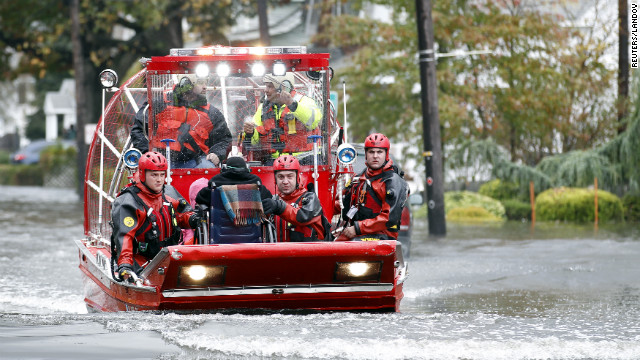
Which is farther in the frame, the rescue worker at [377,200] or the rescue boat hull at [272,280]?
the rescue worker at [377,200]

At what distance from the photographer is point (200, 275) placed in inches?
360

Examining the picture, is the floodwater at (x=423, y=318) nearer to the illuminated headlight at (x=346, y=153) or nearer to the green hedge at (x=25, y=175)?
the illuminated headlight at (x=346, y=153)

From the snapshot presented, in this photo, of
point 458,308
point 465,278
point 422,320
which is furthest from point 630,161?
point 422,320

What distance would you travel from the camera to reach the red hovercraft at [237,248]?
9.10m

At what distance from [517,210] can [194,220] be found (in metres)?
16.8

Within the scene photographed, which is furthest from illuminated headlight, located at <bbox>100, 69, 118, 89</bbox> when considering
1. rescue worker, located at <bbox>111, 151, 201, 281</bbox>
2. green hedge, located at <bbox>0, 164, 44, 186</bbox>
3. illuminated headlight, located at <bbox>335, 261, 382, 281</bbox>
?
green hedge, located at <bbox>0, 164, 44, 186</bbox>

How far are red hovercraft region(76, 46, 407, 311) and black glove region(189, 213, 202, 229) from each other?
0.15 metres

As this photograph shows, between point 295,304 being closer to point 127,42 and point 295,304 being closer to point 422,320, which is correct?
point 422,320

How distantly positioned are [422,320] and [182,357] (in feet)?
8.53

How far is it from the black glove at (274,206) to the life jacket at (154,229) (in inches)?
36.5

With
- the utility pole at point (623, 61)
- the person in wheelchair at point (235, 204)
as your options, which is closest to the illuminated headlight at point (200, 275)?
the person in wheelchair at point (235, 204)

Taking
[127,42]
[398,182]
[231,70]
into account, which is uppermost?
[127,42]

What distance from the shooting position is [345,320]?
943 cm

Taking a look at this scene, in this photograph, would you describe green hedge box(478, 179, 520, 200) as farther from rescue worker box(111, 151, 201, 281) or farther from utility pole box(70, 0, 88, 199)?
rescue worker box(111, 151, 201, 281)
